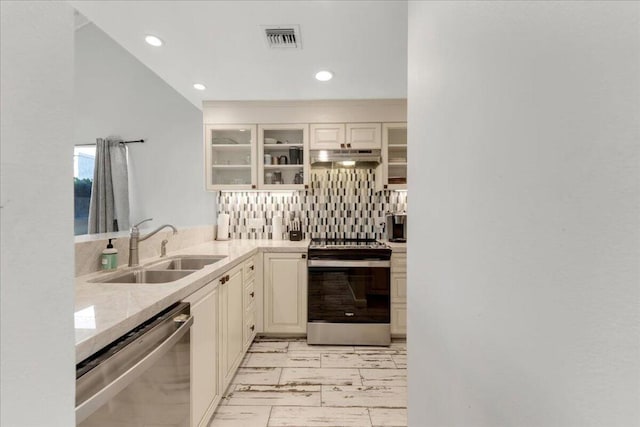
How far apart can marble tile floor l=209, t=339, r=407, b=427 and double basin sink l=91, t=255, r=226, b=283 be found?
2.94 ft

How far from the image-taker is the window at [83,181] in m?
3.68

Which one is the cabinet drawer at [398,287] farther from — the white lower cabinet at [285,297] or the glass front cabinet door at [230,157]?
the glass front cabinet door at [230,157]

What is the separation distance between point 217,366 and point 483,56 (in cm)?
191

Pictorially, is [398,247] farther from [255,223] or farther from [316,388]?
[255,223]

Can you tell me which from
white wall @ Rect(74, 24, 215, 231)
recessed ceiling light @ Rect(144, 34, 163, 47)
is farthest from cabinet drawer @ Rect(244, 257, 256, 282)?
recessed ceiling light @ Rect(144, 34, 163, 47)

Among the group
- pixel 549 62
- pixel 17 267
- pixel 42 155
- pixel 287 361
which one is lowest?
pixel 287 361

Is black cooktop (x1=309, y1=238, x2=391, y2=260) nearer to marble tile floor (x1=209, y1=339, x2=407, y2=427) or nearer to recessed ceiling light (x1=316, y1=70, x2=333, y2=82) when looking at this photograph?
marble tile floor (x1=209, y1=339, x2=407, y2=427)

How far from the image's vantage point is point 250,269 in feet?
8.19

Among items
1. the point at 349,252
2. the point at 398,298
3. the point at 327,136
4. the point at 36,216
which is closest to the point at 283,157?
the point at 327,136

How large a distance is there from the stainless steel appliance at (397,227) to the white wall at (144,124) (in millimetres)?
2293

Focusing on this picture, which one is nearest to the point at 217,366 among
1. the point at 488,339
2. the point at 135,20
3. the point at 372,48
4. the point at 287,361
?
the point at 287,361

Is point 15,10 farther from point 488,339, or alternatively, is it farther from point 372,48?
point 372,48

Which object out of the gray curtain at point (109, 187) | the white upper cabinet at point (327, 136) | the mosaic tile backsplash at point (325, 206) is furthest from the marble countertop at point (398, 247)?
the gray curtain at point (109, 187)

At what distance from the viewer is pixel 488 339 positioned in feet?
1.96
